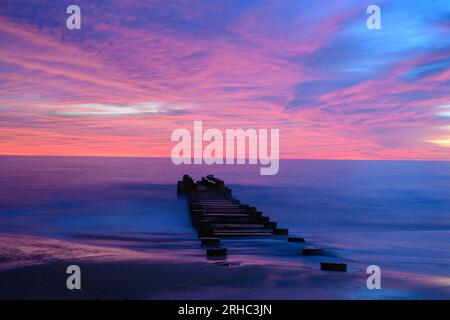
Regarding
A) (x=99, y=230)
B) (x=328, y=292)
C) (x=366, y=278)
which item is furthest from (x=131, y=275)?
(x=99, y=230)

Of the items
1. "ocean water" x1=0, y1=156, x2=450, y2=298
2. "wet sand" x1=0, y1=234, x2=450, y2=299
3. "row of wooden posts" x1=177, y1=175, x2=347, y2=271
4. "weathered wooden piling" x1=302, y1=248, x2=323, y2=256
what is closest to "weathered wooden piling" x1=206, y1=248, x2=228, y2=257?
"row of wooden posts" x1=177, y1=175, x2=347, y2=271

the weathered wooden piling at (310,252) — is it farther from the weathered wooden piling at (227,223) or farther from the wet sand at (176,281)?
the weathered wooden piling at (227,223)

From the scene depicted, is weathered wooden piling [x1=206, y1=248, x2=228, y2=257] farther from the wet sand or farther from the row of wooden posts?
the wet sand

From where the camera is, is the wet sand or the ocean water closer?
the wet sand

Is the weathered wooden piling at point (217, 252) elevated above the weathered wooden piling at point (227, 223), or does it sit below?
below

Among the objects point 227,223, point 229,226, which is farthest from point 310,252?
point 227,223

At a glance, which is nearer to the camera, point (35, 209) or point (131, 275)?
point (131, 275)

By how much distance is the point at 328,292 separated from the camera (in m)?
8.68

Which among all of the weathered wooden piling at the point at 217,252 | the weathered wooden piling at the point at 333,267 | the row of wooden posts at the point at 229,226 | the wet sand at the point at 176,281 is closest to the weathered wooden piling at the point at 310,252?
the row of wooden posts at the point at 229,226

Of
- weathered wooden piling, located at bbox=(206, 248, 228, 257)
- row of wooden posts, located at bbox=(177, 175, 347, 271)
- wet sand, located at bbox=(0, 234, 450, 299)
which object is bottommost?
wet sand, located at bbox=(0, 234, 450, 299)
